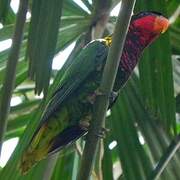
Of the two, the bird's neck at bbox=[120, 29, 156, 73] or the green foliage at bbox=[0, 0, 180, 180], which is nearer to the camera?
the green foliage at bbox=[0, 0, 180, 180]

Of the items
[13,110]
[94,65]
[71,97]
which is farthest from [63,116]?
[13,110]

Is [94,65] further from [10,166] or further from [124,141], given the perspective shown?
[10,166]

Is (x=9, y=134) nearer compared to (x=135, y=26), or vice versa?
(x=135, y=26)

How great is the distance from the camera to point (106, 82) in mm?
915

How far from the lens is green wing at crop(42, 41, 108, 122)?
1331 millimetres

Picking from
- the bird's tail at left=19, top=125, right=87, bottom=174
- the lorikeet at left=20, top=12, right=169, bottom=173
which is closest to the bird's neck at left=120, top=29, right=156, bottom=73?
the lorikeet at left=20, top=12, right=169, bottom=173

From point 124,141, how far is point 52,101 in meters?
0.24

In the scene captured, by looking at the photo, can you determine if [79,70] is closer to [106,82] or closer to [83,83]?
[83,83]

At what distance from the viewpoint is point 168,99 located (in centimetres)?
123

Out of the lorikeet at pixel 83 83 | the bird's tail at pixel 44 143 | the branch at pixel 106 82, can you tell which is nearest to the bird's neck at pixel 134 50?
the lorikeet at pixel 83 83

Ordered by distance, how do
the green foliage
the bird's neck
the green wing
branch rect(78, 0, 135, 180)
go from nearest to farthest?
branch rect(78, 0, 135, 180) < the green foliage < the green wing < the bird's neck

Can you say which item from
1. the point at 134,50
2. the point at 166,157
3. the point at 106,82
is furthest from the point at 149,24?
the point at 106,82

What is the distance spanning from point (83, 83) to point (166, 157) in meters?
0.39

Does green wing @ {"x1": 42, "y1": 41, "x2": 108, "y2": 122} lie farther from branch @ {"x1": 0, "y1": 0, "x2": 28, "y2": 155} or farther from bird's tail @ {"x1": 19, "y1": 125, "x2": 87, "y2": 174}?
branch @ {"x1": 0, "y1": 0, "x2": 28, "y2": 155}
